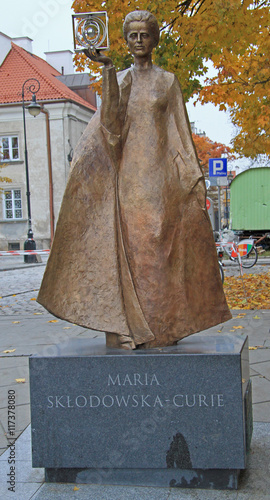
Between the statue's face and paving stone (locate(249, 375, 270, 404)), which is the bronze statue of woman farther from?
paving stone (locate(249, 375, 270, 404))

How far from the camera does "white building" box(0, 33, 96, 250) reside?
31.6m

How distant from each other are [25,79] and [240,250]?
2442 cm

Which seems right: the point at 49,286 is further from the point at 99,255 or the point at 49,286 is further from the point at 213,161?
the point at 213,161

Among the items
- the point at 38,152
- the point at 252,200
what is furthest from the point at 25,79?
the point at 252,200

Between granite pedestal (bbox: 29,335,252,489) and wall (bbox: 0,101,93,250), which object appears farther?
wall (bbox: 0,101,93,250)

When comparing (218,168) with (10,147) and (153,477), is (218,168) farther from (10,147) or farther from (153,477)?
(10,147)

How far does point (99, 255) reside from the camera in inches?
140

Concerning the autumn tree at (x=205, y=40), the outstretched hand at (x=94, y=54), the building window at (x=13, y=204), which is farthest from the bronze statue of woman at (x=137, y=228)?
the building window at (x=13, y=204)

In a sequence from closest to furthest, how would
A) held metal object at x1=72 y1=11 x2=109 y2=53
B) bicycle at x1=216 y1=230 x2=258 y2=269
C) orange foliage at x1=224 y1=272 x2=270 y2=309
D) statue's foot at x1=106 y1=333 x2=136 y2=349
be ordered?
1. held metal object at x1=72 y1=11 x2=109 y2=53
2. statue's foot at x1=106 y1=333 x2=136 y2=349
3. orange foliage at x1=224 y1=272 x2=270 y2=309
4. bicycle at x1=216 y1=230 x2=258 y2=269

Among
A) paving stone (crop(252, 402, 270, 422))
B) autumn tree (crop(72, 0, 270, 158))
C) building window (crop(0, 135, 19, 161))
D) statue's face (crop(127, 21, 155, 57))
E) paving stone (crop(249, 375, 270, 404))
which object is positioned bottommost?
paving stone (crop(252, 402, 270, 422))

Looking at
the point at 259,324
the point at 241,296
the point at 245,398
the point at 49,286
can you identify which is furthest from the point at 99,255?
the point at 241,296

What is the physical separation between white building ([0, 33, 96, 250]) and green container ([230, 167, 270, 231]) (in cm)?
1051

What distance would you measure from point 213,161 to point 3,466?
11.8 m

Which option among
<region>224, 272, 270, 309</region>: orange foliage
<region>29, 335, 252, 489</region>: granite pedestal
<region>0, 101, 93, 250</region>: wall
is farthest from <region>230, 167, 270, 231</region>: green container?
<region>29, 335, 252, 489</region>: granite pedestal
